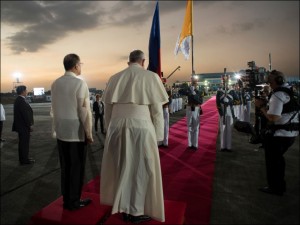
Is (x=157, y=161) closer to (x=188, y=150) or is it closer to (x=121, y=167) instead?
(x=121, y=167)

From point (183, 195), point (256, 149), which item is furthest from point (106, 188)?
point (256, 149)

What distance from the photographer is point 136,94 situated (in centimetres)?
330

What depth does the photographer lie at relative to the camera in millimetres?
4555

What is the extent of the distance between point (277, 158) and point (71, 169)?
11.9ft

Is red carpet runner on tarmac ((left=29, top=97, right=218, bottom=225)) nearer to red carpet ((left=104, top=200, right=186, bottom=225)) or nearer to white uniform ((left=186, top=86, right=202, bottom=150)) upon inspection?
red carpet ((left=104, top=200, right=186, bottom=225))

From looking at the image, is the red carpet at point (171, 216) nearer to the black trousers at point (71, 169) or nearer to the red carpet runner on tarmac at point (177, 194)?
the red carpet runner on tarmac at point (177, 194)

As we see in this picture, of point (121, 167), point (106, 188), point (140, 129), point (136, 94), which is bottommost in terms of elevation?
point (106, 188)

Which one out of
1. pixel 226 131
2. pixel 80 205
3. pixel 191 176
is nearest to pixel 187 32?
pixel 226 131

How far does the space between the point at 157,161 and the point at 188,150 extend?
5.27m

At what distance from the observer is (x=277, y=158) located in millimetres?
4898

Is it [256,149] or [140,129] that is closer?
[140,129]

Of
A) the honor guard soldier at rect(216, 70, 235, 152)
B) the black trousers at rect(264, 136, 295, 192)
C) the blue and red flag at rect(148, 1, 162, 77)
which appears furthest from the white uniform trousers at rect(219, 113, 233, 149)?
the blue and red flag at rect(148, 1, 162, 77)

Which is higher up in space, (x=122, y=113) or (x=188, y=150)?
(x=122, y=113)

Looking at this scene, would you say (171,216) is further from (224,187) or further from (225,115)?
(225,115)
